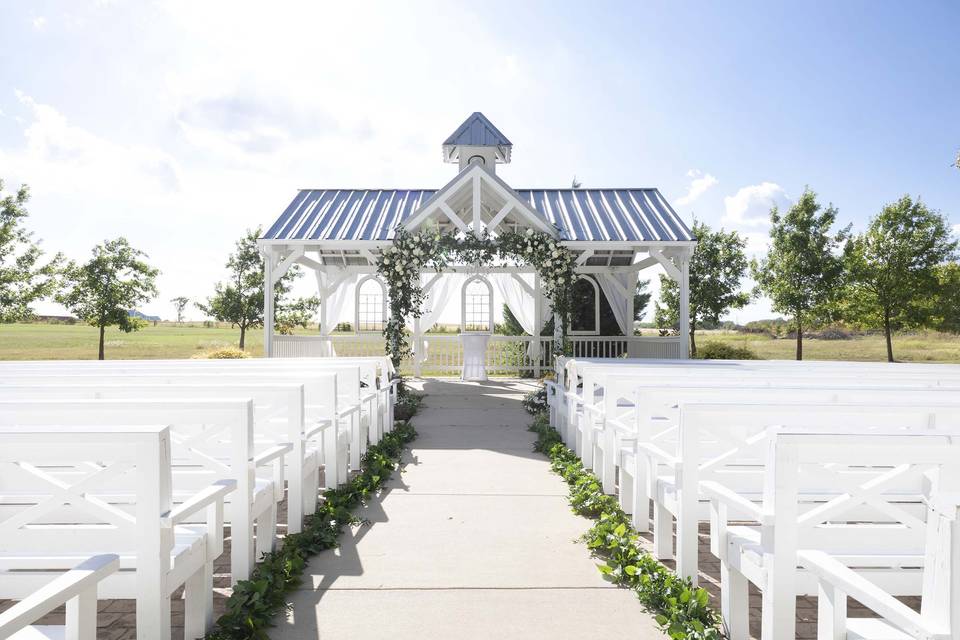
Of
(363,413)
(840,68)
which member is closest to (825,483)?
(363,413)

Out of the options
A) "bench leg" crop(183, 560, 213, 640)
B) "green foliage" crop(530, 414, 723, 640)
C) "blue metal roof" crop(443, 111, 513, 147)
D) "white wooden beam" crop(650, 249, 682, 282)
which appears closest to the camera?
"bench leg" crop(183, 560, 213, 640)

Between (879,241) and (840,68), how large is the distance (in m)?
13.3

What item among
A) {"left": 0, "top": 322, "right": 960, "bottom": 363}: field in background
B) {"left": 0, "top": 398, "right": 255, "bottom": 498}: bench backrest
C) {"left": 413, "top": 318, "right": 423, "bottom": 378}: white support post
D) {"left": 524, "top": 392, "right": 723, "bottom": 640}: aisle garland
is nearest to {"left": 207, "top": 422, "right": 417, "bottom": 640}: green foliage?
{"left": 0, "top": 398, "right": 255, "bottom": 498}: bench backrest

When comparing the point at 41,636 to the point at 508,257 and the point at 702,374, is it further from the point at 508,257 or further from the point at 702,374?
the point at 508,257

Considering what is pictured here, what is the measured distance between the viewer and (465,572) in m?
3.17

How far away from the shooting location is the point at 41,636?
147 cm

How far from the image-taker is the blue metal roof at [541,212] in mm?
11750

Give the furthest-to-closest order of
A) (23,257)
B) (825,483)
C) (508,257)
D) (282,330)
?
(282,330) < (23,257) < (508,257) < (825,483)

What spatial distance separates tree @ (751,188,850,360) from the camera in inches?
752

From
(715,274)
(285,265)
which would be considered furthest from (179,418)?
(715,274)

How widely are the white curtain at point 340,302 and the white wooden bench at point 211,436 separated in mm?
11598

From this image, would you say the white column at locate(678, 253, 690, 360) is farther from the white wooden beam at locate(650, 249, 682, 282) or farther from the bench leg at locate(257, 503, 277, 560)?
the bench leg at locate(257, 503, 277, 560)

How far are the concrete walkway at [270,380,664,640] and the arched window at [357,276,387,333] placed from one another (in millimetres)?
9868

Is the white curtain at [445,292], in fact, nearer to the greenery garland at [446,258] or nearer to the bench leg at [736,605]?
the greenery garland at [446,258]
